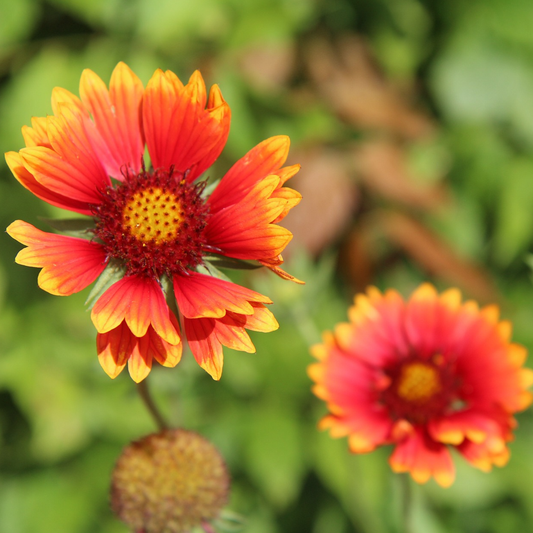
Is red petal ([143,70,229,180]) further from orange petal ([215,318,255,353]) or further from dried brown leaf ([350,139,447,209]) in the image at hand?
dried brown leaf ([350,139,447,209])

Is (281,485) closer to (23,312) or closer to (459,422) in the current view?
(459,422)

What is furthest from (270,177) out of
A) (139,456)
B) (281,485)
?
(281,485)

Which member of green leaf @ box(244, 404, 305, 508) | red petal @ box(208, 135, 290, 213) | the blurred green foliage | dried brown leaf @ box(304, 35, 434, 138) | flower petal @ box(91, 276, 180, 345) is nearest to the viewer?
flower petal @ box(91, 276, 180, 345)

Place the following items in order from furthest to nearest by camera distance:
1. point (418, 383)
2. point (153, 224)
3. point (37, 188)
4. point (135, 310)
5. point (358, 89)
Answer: point (358, 89) < point (418, 383) < point (153, 224) < point (37, 188) < point (135, 310)

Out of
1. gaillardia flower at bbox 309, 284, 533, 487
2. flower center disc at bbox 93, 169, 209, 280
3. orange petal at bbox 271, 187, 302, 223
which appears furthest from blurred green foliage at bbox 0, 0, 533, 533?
orange petal at bbox 271, 187, 302, 223

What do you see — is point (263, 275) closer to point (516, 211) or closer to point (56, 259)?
point (56, 259)

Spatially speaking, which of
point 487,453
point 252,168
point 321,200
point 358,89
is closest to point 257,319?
point 252,168

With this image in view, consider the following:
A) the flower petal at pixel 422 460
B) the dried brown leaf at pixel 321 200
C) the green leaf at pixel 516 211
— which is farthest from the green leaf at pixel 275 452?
the green leaf at pixel 516 211

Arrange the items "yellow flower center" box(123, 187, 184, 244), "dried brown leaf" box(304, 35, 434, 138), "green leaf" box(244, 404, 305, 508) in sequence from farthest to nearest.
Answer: "dried brown leaf" box(304, 35, 434, 138) < "green leaf" box(244, 404, 305, 508) < "yellow flower center" box(123, 187, 184, 244)

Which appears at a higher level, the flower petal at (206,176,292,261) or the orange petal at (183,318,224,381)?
the flower petal at (206,176,292,261)
